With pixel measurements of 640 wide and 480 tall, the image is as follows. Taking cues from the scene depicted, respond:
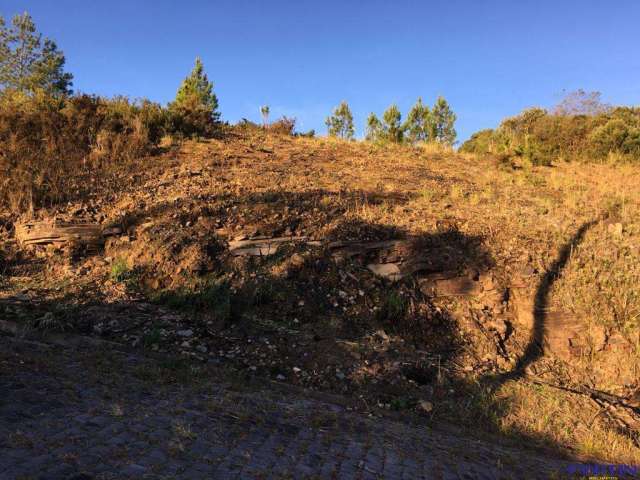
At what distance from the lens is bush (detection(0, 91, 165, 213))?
850 cm

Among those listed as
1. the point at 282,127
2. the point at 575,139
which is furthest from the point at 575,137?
the point at 282,127

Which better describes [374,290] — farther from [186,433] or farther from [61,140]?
[61,140]

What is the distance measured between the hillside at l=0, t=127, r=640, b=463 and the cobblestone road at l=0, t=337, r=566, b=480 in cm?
66

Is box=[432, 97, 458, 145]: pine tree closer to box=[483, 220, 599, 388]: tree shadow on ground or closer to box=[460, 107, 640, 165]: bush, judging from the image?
box=[460, 107, 640, 165]: bush

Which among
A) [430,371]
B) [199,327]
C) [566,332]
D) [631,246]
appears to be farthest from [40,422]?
[631,246]

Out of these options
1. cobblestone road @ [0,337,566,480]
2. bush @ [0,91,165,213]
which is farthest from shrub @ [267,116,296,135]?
cobblestone road @ [0,337,566,480]

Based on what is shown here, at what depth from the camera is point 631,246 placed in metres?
7.53

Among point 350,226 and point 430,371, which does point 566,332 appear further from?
point 350,226

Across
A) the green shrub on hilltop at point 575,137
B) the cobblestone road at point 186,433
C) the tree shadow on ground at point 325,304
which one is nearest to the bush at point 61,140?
the tree shadow on ground at point 325,304

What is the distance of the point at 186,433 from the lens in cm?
315

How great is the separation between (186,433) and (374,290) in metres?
3.87

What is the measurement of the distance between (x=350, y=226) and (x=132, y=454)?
531 cm

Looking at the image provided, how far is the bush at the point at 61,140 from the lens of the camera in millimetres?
8500

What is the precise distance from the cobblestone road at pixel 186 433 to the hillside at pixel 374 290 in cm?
66
